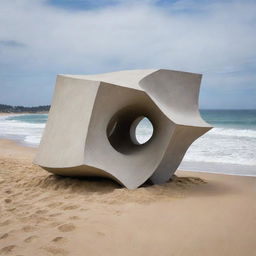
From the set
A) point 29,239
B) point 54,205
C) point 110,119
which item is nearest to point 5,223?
point 29,239

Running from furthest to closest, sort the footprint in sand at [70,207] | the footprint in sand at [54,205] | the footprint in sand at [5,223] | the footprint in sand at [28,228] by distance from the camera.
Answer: the footprint in sand at [54,205] → the footprint in sand at [70,207] → the footprint in sand at [5,223] → the footprint in sand at [28,228]

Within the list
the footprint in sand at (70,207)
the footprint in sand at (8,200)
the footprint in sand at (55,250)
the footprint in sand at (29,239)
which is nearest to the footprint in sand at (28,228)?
the footprint in sand at (29,239)

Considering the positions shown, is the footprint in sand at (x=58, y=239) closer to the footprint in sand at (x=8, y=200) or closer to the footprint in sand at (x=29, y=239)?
the footprint in sand at (x=29, y=239)

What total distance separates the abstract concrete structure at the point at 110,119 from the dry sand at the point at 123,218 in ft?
1.42

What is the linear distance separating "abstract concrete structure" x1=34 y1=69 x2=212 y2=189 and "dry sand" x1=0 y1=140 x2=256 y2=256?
434 millimetres

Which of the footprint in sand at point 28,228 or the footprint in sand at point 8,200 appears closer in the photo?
the footprint in sand at point 28,228

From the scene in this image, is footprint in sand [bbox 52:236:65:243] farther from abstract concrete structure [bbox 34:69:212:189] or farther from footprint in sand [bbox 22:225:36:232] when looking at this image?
abstract concrete structure [bbox 34:69:212:189]

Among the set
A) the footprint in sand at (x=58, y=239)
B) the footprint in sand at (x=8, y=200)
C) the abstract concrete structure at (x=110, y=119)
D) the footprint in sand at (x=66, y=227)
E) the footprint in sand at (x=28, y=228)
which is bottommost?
the footprint in sand at (x=8, y=200)

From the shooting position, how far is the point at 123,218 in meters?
4.99

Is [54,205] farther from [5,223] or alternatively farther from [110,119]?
[110,119]

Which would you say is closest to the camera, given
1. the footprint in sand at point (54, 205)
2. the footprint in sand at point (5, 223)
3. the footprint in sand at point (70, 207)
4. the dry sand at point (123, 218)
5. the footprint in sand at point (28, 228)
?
the dry sand at point (123, 218)

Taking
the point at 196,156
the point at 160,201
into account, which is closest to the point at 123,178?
the point at 160,201

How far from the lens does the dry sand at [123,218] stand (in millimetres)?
4000

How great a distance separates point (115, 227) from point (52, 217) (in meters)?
0.97
